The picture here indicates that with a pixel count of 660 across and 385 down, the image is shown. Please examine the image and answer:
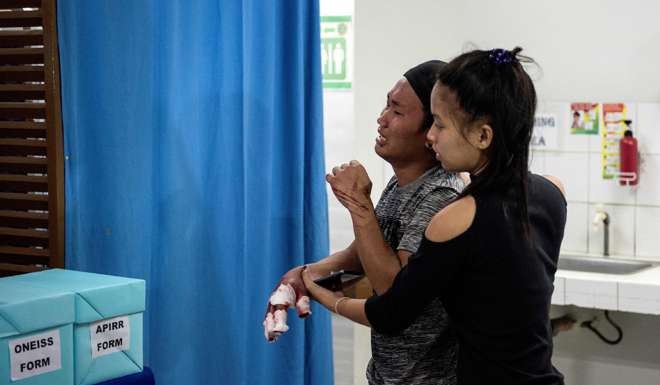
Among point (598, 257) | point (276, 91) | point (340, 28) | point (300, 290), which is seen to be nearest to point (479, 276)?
point (300, 290)

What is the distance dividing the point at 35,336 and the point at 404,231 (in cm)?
83

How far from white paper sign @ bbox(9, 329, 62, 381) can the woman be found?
86 centimetres

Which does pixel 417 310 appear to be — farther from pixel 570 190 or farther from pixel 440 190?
pixel 570 190

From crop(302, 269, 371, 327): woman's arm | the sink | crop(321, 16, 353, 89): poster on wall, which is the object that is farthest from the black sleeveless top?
crop(321, 16, 353, 89): poster on wall

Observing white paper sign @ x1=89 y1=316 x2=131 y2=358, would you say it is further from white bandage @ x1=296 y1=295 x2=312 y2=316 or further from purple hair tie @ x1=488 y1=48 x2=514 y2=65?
purple hair tie @ x1=488 y1=48 x2=514 y2=65

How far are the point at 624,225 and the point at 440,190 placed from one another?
198cm

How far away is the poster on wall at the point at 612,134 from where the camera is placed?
3.38 meters

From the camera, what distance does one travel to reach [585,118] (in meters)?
3.45

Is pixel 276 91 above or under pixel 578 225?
above

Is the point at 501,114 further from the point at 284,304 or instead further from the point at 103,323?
the point at 103,323

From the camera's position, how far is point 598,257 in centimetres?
A: 342

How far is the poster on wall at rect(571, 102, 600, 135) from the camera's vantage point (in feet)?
11.2

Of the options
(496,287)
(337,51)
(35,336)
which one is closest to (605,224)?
(337,51)

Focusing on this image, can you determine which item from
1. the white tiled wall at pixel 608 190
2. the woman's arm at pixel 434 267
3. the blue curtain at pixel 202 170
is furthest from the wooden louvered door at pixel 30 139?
the white tiled wall at pixel 608 190
